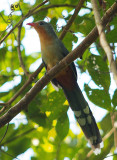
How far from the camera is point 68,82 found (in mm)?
3973

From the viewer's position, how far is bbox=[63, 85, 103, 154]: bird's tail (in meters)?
3.45

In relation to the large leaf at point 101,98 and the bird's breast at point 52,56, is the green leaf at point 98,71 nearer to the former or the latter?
the large leaf at point 101,98

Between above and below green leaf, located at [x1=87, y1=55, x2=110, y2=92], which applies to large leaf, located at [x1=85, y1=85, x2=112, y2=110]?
below

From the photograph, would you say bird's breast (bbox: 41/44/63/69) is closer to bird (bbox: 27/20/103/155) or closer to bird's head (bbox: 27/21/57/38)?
bird (bbox: 27/20/103/155)

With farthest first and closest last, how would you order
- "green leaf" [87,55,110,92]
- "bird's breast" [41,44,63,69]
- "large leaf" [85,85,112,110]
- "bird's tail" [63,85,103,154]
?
"bird's breast" [41,44,63,69] → "bird's tail" [63,85,103,154] → "green leaf" [87,55,110,92] → "large leaf" [85,85,112,110]

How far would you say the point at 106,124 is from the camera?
15.0 feet

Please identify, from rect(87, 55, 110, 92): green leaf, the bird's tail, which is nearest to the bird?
the bird's tail

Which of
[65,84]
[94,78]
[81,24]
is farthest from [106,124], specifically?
[81,24]

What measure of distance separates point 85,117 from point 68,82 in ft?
2.10

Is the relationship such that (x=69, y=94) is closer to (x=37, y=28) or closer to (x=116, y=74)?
(x=37, y=28)

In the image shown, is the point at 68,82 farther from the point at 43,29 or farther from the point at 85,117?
the point at 43,29

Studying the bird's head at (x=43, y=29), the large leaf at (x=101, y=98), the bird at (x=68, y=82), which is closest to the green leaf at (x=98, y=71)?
the large leaf at (x=101, y=98)

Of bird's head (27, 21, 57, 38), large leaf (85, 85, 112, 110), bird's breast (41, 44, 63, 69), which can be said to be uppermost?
bird's head (27, 21, 57, 38)

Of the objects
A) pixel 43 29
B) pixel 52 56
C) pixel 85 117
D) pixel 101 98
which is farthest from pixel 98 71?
pixel 43 29
